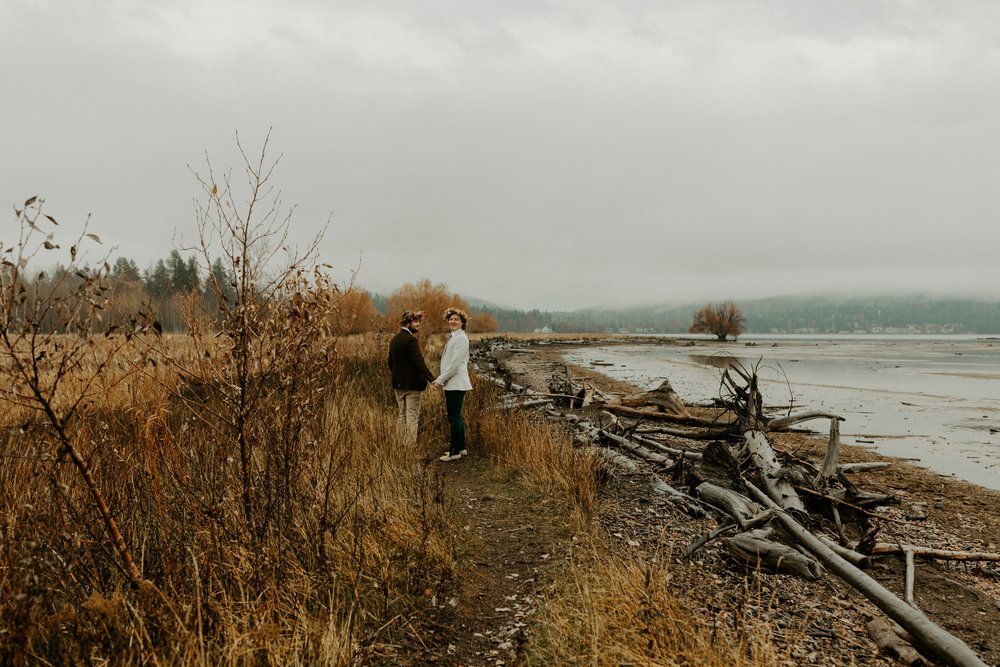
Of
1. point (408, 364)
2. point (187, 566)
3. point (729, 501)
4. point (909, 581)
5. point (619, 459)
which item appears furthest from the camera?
point (408, 364)

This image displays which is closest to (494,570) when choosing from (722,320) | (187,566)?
(187,566)

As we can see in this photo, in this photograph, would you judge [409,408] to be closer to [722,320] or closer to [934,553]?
[934,553]

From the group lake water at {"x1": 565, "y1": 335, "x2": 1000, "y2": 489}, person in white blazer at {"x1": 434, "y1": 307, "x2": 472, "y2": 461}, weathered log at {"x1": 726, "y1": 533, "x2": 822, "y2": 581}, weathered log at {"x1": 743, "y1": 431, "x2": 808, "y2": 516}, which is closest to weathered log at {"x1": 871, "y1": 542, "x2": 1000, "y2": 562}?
weathered log at {"x1": 743, "y1": 431, "x2": 808, "y2": 516}

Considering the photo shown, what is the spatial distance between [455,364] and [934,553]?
5712mm

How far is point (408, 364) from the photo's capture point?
24.9 ft

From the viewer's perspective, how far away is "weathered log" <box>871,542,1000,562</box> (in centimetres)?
472

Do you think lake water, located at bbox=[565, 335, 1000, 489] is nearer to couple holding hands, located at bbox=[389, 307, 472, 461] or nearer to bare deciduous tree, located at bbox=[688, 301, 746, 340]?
couple holding hands, located at bbox=[389, 307, 472, 461]

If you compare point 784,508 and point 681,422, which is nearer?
point 784,508

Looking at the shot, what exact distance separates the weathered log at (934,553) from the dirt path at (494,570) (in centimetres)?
297

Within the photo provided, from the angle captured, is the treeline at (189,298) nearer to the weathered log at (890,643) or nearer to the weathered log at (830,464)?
the weathered log at (890,643)

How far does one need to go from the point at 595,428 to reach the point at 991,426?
11238 mm

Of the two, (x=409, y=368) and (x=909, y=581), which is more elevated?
(x=409, y=368)

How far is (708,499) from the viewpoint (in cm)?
577

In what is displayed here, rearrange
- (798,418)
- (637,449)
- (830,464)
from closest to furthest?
(830,464)
(798,418)
(637,449)
